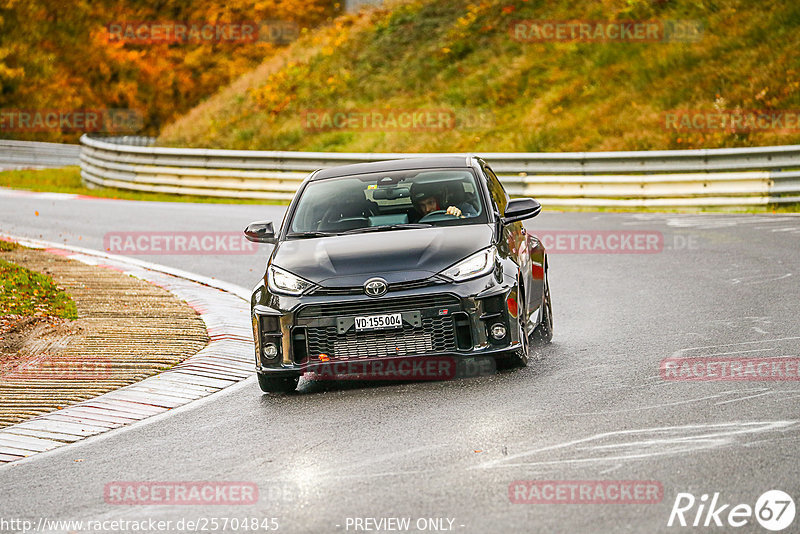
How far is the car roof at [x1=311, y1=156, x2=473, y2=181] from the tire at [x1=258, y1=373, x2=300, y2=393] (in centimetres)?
213

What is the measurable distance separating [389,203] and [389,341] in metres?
1.76

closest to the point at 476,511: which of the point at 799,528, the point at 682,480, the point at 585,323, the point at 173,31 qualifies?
the point at 682,480

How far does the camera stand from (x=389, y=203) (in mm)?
9719

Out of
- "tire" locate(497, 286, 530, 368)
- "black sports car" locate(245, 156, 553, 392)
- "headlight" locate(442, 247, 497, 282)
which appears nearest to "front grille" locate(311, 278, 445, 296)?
"black sports car" locate(245, 156, 553, 392)

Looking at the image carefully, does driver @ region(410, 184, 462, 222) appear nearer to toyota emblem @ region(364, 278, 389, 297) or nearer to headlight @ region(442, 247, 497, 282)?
headlight @ region(442, 247, 497, 282)

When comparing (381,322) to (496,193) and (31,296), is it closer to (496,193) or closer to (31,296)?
(496,193)

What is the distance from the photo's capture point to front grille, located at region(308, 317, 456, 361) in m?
8.29

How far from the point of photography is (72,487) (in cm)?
655

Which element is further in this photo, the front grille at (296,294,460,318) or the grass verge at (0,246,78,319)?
the grass verge at (0,246,78,319)

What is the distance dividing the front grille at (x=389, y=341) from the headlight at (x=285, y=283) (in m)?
0.35

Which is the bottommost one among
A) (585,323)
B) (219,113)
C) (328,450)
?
(219,113)

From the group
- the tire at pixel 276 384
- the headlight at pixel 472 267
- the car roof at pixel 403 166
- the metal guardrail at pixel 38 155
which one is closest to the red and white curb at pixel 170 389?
the tire at pixel 276 384

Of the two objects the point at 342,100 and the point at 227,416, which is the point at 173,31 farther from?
the point at 227,416

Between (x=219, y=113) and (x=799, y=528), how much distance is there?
35998 millimetres
